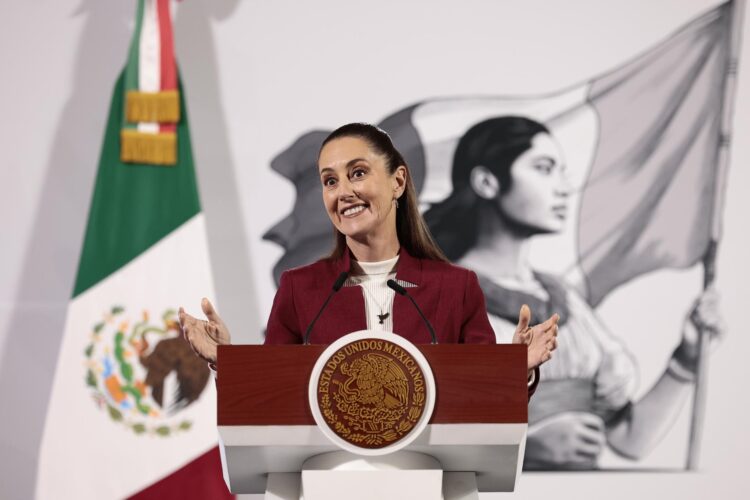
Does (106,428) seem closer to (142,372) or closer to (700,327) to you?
(142,372)

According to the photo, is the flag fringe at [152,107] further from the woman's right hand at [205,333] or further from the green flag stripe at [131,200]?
the woman's right hand at [205,333]

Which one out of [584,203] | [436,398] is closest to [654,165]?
[584,203]

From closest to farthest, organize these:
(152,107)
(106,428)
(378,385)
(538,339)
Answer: (378,385) → (538,339) → (106,428) → (152,107)

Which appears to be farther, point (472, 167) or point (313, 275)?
point (472, 167)

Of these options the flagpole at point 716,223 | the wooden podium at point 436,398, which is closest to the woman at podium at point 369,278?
the wooden podium at point 436,398

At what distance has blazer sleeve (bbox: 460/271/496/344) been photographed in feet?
7.47

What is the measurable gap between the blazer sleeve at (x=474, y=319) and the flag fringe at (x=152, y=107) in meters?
2.03

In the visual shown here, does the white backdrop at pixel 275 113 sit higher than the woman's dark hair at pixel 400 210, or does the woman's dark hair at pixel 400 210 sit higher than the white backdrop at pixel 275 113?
the white backdrop at pixel 275 113

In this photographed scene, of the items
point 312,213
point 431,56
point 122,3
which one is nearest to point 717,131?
point 431,56

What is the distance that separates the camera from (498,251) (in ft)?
13.1

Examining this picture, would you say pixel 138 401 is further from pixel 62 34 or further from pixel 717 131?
pixel 717 131

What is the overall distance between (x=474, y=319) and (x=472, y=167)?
179cm

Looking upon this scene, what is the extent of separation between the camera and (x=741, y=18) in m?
4.15

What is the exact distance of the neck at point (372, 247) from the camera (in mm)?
2359
